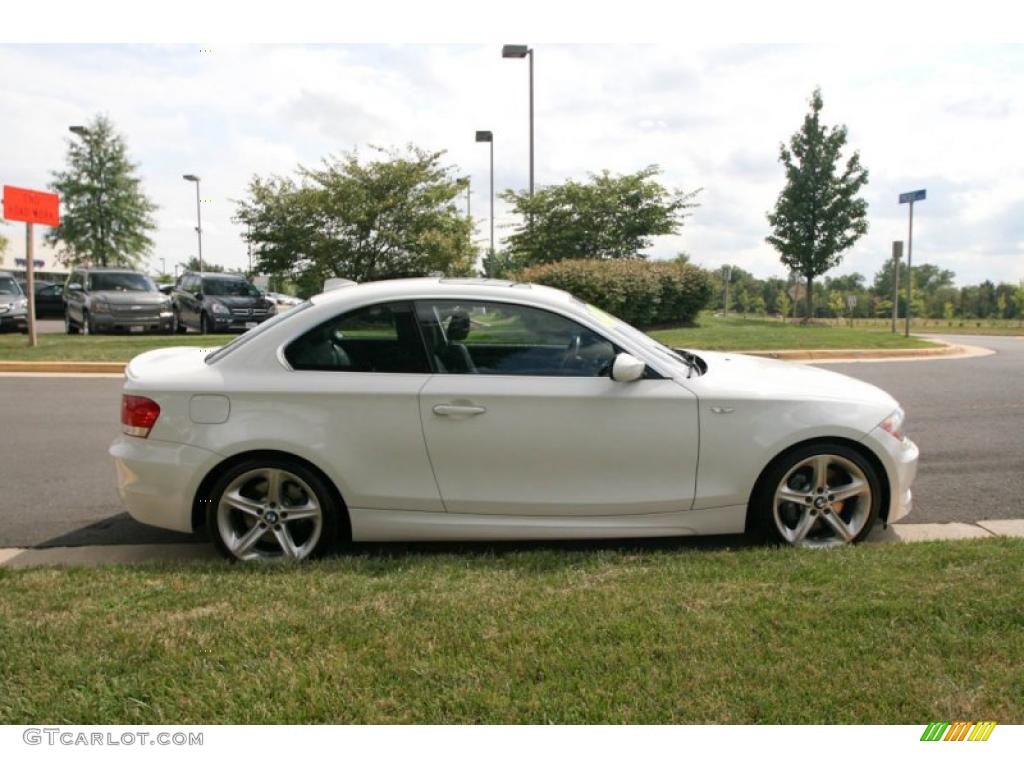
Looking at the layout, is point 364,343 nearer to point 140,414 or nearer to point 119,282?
point 140,414

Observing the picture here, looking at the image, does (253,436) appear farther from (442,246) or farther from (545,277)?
(442,246)

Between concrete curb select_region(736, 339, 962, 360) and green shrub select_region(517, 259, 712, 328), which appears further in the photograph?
green shrub select_region(517, 259, 712, 328)

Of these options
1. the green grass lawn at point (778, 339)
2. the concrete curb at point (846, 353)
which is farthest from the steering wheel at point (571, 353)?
the green grass lawn at point (778, 339)

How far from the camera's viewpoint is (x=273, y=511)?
4.10 metres

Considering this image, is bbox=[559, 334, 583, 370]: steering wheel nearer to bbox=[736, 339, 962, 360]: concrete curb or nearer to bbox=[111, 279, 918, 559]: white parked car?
bbox=[111, 279, 918, 559]: white parked car

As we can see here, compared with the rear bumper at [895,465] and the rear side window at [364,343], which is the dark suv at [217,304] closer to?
the rear side window at [364,343]

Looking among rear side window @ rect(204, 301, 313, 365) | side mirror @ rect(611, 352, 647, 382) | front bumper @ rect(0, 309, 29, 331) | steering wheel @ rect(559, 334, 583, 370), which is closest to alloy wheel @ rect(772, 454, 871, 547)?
side mirror @ rect(611, 352, 647, 382)

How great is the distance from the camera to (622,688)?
8.85ft

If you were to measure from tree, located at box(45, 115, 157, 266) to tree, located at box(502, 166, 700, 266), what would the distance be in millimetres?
17629

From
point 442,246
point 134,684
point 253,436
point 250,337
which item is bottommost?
point 134,684

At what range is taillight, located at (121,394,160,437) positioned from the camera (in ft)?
13.5

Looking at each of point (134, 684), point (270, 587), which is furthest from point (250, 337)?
point (134, 684)
